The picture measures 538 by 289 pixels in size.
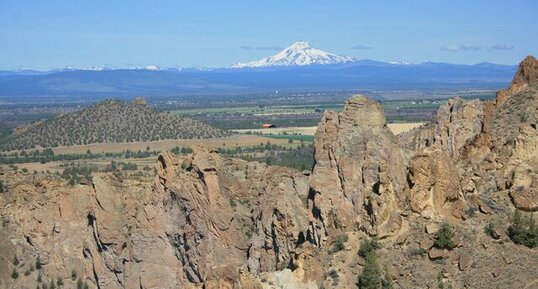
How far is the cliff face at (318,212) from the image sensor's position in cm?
3625

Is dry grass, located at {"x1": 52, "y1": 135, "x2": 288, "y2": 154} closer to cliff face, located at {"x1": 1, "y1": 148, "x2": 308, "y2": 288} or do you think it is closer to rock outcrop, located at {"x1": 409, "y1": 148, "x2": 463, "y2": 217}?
cliff face, located at {"x1": 1, "y1": 148, "x2": 308, "y2": 288}

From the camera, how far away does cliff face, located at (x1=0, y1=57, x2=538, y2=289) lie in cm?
3625

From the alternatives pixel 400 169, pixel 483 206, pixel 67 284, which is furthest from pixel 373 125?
pixel 67 284

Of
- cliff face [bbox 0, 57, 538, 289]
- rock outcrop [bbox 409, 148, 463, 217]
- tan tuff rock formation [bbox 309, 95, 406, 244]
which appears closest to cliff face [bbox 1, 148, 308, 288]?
cliff face [bbox 0, 57, 538, 289]

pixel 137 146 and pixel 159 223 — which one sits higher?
pixel 159 223

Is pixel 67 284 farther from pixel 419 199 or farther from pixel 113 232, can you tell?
pixel 419 199

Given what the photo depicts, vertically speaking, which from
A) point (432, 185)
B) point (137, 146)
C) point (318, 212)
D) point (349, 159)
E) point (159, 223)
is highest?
point (432, 185)

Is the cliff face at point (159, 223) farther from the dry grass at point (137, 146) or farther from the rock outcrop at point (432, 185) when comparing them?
the dry grass at point (137, 146)

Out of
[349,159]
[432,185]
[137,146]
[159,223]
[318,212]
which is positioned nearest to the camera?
[432,185]

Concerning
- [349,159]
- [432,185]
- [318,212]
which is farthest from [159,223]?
[432,185]

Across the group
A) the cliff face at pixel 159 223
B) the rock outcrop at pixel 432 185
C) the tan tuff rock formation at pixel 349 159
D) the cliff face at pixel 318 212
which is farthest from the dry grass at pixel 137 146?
the rock outcrop at pixel 432 185

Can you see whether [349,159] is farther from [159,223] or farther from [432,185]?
[159,223]

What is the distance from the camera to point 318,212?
48594 mm

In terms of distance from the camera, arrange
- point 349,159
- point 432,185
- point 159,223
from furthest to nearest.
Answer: point 159,223 < point 349,159 < point 432,185
